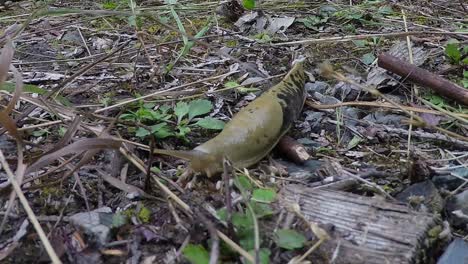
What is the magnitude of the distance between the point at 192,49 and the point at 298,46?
1.25 feet

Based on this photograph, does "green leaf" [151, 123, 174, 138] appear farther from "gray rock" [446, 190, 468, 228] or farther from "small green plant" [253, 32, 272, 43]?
"small green plant" [253, 32, 272, 43]

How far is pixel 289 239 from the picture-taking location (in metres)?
0.94

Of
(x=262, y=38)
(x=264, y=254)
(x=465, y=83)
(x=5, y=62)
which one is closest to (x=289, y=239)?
(x=264, y=254)

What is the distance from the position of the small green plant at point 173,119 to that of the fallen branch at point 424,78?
1.88ft

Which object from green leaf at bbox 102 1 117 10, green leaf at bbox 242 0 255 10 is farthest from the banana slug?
green leaf at bbox 102 1 117 10

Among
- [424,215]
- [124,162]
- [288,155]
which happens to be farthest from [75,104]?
[424,215]

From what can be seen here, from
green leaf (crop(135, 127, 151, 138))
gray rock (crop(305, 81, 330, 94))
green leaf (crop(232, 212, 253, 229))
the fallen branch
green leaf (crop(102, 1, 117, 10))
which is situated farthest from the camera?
A: green leaf (crop(102, 1, 117, 10))

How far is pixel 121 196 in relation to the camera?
109cm

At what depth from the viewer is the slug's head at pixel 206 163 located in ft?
3.63

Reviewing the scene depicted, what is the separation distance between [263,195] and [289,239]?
134 mm

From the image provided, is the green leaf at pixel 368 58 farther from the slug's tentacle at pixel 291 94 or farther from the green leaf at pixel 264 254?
the green leaf at pixel 264 254

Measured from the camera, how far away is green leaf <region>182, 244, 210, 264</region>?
881mm

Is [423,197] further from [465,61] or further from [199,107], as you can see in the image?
[465,61]

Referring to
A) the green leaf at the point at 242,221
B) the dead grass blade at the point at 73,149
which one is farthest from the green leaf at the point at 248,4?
the green leaf at the point at 242,221
